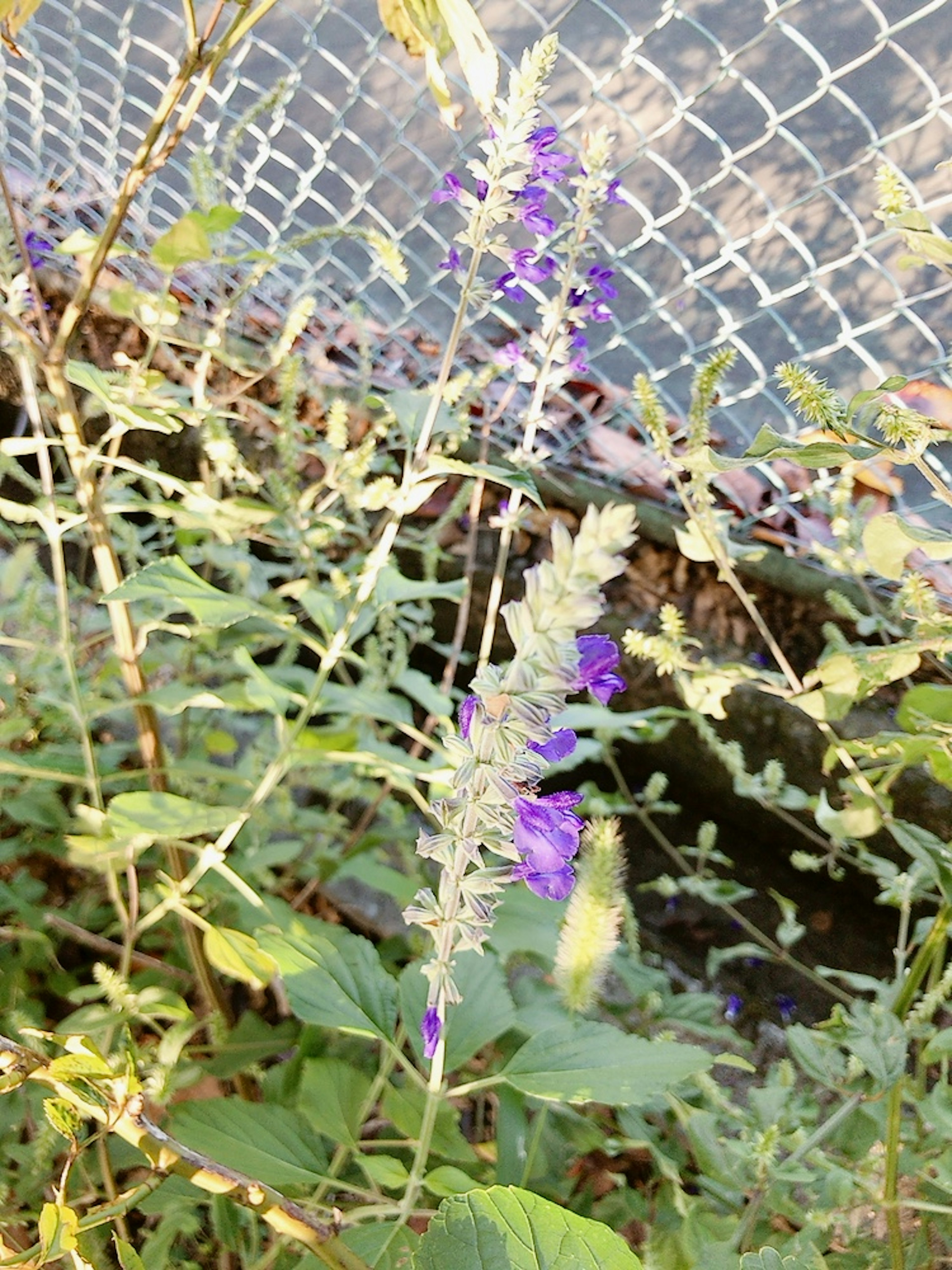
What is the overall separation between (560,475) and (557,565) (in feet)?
5.29

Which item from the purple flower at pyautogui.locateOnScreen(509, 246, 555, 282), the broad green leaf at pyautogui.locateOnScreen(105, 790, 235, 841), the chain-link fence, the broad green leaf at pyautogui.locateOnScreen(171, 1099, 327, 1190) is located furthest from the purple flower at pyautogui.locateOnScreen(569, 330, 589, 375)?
the broad green leaf at pyautogui.locateOnScreen(171, 1099, 327, 1190)

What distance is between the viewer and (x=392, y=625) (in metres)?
2.06

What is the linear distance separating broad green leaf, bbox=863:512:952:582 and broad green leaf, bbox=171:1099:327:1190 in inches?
28.9

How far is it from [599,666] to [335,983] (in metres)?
0.45

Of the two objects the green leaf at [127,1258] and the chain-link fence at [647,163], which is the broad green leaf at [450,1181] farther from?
the chain-link fence at [647,163]

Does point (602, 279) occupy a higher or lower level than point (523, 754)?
higher

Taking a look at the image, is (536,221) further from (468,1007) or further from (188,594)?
(468,1007)

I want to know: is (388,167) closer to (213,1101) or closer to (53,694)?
(53,694)

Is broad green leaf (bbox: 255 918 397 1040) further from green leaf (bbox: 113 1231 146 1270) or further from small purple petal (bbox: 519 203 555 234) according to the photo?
small purple petal (bbox: 519 203 555 234)

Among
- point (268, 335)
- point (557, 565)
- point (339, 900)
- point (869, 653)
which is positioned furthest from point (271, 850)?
point (268, 335)

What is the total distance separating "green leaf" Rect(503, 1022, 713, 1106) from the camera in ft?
2.69

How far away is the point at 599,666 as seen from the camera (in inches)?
27.3

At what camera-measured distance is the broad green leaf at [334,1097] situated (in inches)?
38.0

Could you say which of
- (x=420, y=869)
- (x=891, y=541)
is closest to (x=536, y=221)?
(x=891, y=541)
